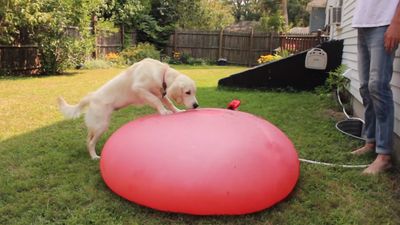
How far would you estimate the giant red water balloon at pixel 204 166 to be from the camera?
285 centimetres

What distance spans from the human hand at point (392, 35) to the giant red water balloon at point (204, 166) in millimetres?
1239

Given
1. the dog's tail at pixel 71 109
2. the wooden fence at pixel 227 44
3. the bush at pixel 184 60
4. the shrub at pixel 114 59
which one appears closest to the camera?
the dog's tail at pixel 71 109

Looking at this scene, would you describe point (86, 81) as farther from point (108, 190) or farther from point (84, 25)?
point (108, 190)

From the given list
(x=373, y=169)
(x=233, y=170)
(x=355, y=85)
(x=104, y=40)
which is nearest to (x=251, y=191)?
(x=233, y=170)

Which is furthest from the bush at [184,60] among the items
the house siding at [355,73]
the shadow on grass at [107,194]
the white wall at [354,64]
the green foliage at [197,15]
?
the shadow on grass at [107,194]

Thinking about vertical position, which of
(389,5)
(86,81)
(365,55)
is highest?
(389,5)

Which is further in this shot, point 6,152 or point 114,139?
point 6,152

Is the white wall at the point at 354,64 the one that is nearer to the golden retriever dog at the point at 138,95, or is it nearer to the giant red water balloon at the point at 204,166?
the giant red water balloon at the point at 204,166

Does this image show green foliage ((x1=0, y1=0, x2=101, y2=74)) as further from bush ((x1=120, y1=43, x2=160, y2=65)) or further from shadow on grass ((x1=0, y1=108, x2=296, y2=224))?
shadow on grass ((x1=0, y1=108, x2=296, y2=224))

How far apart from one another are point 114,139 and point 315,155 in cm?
233

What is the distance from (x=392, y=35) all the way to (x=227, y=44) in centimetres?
2033

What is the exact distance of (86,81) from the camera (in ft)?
39.7

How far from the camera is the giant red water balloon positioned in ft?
9.35

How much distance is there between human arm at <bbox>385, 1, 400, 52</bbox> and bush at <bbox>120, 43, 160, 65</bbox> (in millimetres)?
17586
